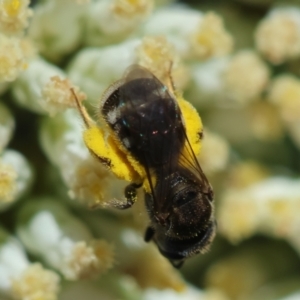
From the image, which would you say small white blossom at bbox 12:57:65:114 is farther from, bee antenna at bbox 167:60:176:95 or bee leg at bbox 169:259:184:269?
bee leg at bbox 169:259:184:269

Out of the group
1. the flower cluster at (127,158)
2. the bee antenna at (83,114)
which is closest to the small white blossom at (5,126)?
the flower cluster at (127,158)

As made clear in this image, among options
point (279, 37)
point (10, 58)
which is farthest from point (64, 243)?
point (279, 37)

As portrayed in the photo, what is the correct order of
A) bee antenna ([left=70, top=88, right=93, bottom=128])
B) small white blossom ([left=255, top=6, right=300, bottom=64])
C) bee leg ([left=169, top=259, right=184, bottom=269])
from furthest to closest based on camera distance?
small white blossom ([left=255, top=6, right=300, bottom=64]), bee leg ([left=169, top=259, right=184, bottom=269]), bee antenna ([left=70, top=88, right=93, bottom=128])

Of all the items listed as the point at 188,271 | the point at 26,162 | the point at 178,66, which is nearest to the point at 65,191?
the point at 26,162

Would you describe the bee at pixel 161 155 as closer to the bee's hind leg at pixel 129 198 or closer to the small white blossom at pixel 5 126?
the bee's hind leg at pixel 129 198

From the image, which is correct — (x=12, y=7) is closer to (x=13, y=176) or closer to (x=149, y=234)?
(x=13, y=176)

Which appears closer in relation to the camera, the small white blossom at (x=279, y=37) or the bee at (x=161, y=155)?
the bee at (x=161, y=155)

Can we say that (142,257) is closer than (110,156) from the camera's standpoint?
No

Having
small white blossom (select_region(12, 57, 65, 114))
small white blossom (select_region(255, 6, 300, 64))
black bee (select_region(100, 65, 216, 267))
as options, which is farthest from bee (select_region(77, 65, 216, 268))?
small white blossom (select_region(255, 6, 300, 64))

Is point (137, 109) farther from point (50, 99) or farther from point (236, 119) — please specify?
point (236, 119)
